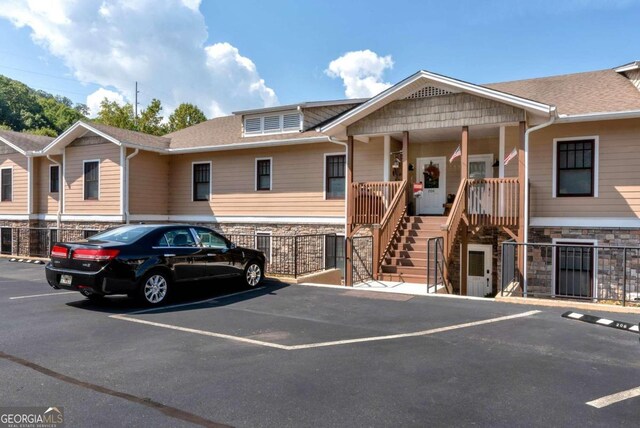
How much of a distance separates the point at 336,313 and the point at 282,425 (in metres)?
4.13

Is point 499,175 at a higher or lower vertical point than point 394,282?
higher

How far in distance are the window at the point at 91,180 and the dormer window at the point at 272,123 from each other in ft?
20.7

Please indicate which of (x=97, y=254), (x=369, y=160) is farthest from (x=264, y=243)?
(x=97, y=254)

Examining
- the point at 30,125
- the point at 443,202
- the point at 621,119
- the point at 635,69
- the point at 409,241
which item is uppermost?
the point at 30,125

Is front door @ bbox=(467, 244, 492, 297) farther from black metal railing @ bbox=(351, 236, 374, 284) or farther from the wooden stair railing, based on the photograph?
black metal railing @ bbox=(351, 236, 374, 284)

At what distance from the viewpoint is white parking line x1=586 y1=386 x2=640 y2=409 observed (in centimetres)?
387

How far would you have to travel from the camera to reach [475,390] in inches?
164

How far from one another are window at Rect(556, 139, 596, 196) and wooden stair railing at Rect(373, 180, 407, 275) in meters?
4.42

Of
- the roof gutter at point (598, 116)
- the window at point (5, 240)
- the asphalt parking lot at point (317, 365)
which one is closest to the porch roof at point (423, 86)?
the roof gutter at point (598, 116)

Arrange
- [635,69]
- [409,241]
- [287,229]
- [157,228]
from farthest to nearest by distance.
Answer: [287,229] < [635,69] < [409,241] < [157,228]

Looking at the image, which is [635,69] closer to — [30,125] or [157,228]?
[157,228]

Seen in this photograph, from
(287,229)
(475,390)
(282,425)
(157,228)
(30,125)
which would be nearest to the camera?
(282,425)

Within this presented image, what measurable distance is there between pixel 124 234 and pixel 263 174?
357 inches

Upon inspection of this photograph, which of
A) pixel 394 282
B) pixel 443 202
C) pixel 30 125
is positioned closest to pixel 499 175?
pixel 443 202
